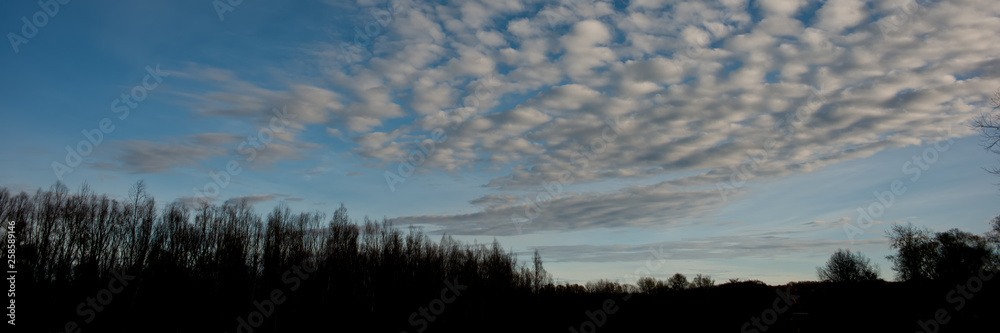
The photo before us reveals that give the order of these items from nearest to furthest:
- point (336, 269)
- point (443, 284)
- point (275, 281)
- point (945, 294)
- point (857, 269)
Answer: point (945, 294) < point (275, 281) < point (336, 269) < point (443, 284) < point (857, 269)

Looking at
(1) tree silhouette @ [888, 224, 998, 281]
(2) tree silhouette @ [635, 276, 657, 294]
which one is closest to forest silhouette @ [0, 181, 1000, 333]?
(1) tree silhouette @ [888, 224, 998, 281]

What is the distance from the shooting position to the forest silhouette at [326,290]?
78.0 feet

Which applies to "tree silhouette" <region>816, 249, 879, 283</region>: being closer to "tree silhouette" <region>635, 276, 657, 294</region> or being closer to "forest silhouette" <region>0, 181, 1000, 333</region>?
"forest silhouette" <region>0, 181, 1000, 333</region>

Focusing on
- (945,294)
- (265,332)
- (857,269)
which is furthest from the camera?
(857,269)

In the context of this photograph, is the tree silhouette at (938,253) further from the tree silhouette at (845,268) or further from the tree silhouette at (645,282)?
the tree silhouette at (645,282)

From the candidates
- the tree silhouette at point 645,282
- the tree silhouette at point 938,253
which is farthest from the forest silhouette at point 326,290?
the tree silhouette at point 645,282

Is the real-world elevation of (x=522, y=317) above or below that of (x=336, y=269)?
below

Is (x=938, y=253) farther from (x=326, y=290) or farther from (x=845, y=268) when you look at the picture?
(x=326, y=290)

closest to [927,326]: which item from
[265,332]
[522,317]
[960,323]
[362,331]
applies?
[960,323]

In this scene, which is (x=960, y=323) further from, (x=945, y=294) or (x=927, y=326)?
(x=945, y=294)

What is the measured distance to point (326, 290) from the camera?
53.7 meters

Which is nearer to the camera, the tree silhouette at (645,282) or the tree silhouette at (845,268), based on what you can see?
the tree silhouette at (845,268)

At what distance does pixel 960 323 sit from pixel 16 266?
179 ft

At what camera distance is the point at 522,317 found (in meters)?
46.0
